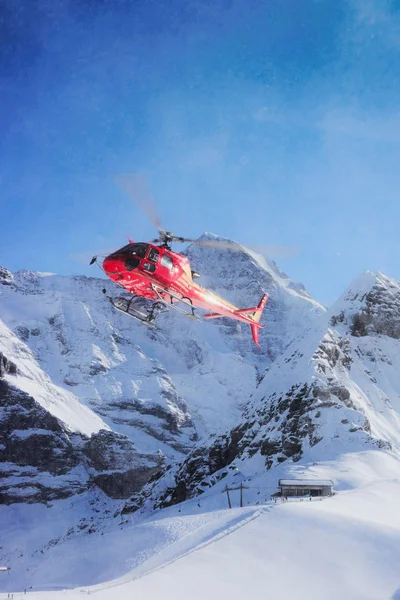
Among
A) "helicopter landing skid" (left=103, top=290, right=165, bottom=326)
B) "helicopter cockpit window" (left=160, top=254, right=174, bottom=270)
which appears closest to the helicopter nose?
"helicopter cockpit window" (left=160, top=254, right=174, bottom=270)

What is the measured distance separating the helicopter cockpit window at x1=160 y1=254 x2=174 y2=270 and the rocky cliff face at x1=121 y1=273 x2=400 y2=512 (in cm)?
4144

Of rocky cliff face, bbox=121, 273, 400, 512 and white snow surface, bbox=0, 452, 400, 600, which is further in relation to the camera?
rocky cliff face, bbox=121, 273, 400, 512

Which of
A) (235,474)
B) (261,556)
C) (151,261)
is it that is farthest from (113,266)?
(235,474)

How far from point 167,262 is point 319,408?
5190 cm

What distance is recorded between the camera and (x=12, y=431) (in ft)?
524

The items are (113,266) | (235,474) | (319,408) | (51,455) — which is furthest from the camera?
(51,455)

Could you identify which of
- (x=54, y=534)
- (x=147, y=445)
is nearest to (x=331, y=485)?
(x=54, y=534)

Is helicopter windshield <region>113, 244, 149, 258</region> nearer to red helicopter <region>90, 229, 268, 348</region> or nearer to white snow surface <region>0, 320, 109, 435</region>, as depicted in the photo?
red helicopter <region>90, 229, 268, 348</region>

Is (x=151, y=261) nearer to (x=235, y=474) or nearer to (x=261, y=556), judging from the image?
(x=261, y=556)

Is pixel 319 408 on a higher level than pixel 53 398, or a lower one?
lower

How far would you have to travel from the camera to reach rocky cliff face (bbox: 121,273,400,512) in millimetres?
73188

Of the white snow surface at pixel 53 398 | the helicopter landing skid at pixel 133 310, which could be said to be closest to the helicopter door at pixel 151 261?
the helicopter landing skid at pixel 133 310

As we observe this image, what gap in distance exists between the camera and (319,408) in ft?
252

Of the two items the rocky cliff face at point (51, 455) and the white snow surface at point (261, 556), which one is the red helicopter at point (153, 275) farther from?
the rocky cliff face at point (51, 455)
